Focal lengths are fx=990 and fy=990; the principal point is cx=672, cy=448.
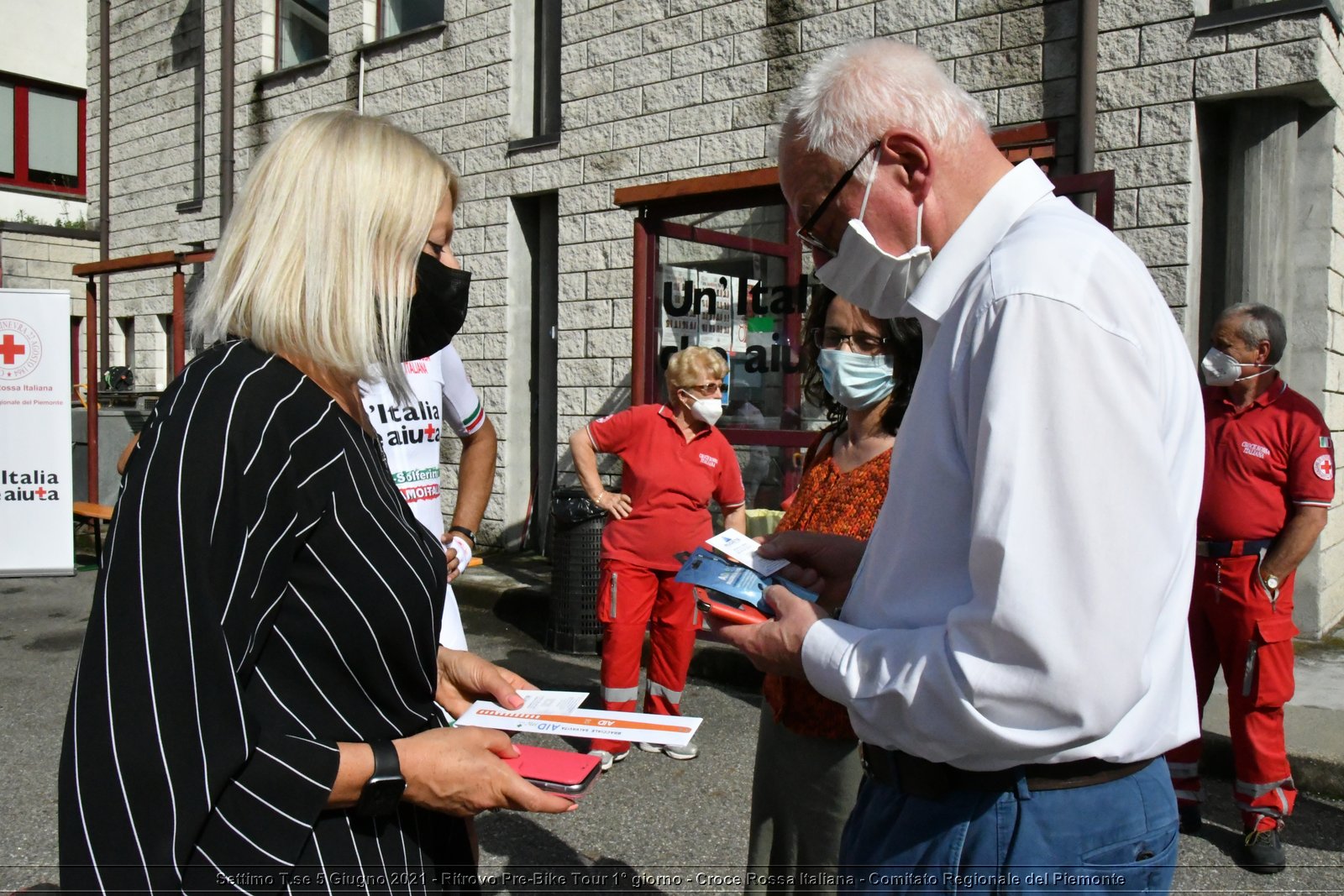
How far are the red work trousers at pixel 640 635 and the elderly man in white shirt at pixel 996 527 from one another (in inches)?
137

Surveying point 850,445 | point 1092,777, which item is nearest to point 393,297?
point 1092,777

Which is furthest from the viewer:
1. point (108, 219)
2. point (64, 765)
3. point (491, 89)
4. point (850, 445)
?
point (108, 219)

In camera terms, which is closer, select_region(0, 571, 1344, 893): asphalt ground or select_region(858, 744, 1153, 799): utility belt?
select_region(858, 744, 1153, 799): utility belt

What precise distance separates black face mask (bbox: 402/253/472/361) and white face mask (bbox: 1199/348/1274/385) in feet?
11.9

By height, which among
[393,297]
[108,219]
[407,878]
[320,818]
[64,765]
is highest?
[108,219]

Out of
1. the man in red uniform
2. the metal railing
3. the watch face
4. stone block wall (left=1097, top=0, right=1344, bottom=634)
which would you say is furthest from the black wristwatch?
the metal railing

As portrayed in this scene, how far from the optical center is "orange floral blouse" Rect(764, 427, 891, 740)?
8.40 ft

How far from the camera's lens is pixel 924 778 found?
4.77 feet

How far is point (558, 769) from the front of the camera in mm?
1652

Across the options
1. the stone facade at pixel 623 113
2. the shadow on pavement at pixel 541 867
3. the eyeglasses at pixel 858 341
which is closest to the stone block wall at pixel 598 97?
the stone facade at pixel 623 113

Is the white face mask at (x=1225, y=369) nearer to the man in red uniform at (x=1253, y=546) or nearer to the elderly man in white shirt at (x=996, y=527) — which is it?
the man in red uniform at (x=1253, y=546)

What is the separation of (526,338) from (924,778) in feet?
28.7

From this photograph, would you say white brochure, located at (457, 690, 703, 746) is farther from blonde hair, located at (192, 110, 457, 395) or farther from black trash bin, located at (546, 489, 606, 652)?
black trash bin, located at (546, 489, 606, 652)

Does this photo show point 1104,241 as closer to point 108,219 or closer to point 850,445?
point 850,445
